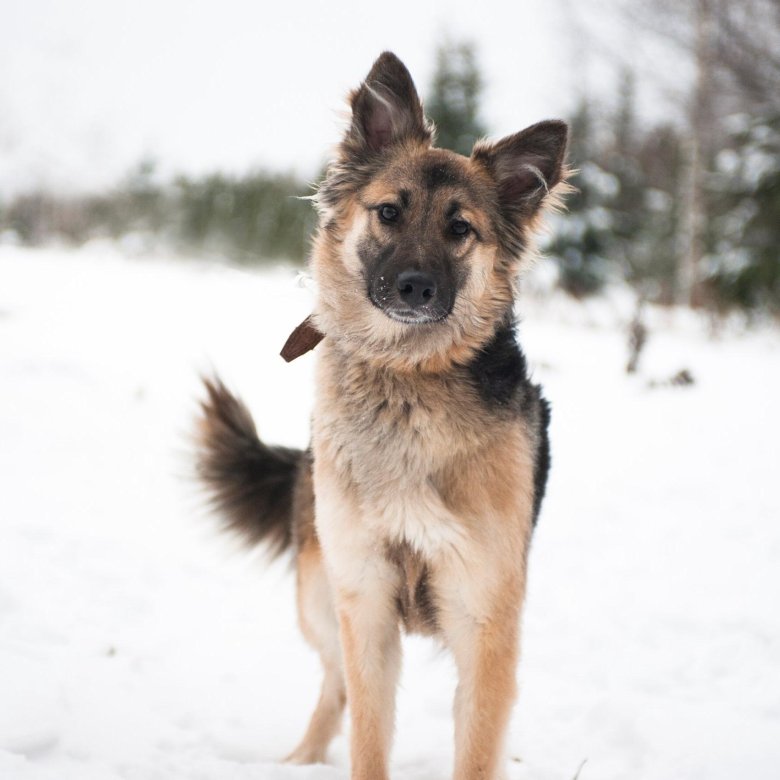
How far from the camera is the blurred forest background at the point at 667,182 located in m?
11.0

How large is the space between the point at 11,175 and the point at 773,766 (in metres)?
29.7

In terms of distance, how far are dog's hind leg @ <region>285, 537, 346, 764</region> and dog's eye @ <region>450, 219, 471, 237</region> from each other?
4.19 ft

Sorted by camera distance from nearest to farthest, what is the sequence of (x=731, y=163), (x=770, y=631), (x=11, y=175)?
(x=770, y=631) < (x=731, y=163) < (x=11, y=175)

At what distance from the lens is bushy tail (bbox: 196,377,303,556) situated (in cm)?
336

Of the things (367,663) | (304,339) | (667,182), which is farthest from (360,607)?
(667,182)

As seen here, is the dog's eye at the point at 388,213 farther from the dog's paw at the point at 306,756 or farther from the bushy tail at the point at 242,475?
the dog's paw at the point at 306,756

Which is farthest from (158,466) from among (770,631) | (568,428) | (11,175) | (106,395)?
(11,175)

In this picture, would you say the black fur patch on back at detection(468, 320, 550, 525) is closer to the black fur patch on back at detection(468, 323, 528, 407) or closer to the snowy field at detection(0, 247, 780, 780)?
the black fur patch on back at detection(468, 323, 528, 407)

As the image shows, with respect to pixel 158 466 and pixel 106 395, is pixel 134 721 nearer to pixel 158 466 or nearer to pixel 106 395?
pixel 158 466

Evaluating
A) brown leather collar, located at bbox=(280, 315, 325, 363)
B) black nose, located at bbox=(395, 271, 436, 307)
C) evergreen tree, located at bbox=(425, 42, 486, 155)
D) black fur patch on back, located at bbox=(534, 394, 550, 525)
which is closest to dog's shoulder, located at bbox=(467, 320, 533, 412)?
black fur patch on back, located at bbox=(534, 394, 550, 525)

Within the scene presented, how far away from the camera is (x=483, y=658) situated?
7.63 feet

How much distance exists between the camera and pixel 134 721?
8.70ft

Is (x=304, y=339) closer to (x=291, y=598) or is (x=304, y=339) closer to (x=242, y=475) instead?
(x=242, y=475)

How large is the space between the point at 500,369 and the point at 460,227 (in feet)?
1.83
